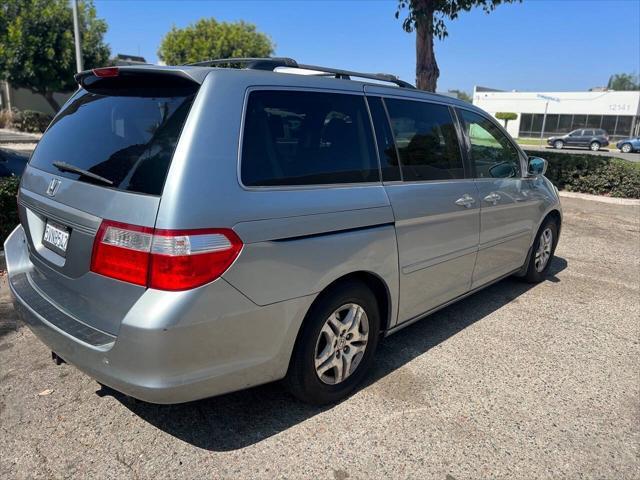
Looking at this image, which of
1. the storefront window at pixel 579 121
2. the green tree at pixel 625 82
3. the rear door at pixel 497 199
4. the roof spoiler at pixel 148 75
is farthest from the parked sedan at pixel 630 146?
the green tree at pixel 625 82

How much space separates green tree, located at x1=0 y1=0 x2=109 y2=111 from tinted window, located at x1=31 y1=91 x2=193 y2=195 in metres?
24.0

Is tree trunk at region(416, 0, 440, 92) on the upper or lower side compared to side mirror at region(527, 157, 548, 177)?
upper

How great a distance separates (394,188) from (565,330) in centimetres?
221

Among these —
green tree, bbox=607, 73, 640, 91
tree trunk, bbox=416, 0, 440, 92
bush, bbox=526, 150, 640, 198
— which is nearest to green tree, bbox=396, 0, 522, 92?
tree trunk, bbox=416, 0, 440, 92

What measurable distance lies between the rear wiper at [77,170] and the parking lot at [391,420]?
4.42ft

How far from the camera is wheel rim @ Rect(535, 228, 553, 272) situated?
16.4ft

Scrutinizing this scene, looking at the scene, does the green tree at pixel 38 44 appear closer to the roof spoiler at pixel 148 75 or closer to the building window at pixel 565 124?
the roof spoiler at pixel 148 75

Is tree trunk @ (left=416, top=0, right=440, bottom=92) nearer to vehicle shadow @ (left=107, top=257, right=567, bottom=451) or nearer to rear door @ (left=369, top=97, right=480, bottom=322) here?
rear door @ (left=369, top=97, right=480, bottom=322)

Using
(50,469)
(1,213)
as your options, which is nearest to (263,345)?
(50,469)

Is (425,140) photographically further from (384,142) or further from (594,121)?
(594,121)

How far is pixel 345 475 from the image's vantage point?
7.59 feet

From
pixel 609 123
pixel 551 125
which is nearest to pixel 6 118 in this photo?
pixel 551 125

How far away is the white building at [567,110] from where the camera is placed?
44844 millimetres

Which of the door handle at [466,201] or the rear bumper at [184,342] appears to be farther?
the door handle at [466,201]
